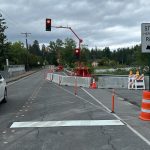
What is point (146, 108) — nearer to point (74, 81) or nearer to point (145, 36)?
point (145, 36)

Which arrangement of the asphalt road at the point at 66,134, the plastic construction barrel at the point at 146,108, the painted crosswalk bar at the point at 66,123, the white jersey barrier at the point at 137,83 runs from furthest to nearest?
the white jersey barrier at the point at 137,83 < the plastic construction barrel at the point at 146,108 < the painted crosswalk bar at the point at 66,123 < the asphalt road at the point at 66,134

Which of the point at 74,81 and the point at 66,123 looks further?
the point at 74,81

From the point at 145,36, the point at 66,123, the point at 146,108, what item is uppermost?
the point at 145,36

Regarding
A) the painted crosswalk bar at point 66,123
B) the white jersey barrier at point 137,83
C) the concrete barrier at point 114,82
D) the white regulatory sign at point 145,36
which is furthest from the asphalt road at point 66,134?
the concrete barrier at point 114,82

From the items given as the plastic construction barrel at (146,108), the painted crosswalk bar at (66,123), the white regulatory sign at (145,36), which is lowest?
the painted crosswalk bar at (66,123)

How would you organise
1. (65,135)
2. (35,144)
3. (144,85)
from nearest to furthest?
1. (35,144)
2. (65,135)
3. (144,85)

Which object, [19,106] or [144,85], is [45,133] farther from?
[144,85]

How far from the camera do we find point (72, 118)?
44.5ft

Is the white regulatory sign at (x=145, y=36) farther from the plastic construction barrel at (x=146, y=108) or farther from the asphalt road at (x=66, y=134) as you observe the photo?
the asphalt road at (x=66, y=134)

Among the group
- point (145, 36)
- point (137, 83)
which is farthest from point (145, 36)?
point (137, 83)

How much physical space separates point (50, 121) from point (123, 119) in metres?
2.37

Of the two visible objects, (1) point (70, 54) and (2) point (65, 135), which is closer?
(2) point (65, 135)

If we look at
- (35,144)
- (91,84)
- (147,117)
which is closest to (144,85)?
(91,84)

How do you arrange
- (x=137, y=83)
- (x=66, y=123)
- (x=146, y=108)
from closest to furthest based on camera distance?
(x=66, y=123) → (x=146, y=108) → (x=137, y=83)
